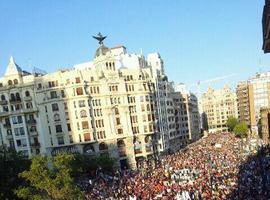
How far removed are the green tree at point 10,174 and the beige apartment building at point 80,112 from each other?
30.4 m

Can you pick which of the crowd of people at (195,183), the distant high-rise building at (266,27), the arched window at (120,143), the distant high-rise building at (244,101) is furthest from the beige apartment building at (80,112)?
the distant high-rise building at (244,101)

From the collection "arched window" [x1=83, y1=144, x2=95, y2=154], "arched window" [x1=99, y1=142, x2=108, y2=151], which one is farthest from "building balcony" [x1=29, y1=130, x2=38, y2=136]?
"arched window" [x1=99, y1=142, x2=108, y2=151]

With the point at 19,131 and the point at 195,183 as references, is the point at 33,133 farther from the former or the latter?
the point at 195,183

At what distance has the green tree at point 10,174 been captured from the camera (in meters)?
32.6

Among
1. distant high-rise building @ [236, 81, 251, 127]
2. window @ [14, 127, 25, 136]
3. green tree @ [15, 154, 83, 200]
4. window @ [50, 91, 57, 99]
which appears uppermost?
window @ [50, 91, 57, 99]

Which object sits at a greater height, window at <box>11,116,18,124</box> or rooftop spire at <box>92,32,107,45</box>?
rooftop spire at <box>92,32,107,45</box>

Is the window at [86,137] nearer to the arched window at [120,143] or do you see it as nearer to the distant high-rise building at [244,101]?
the arched window at [120,143]

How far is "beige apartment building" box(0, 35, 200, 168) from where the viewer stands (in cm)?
7238

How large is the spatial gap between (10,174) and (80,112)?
36824mm

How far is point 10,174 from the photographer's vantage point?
3575 cm

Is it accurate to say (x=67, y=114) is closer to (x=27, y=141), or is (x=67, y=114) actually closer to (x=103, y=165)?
(x=27, y=141)

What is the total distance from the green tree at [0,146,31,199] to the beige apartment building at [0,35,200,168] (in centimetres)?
3042

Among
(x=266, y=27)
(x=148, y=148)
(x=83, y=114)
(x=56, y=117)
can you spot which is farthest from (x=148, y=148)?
(x=266, y=27)

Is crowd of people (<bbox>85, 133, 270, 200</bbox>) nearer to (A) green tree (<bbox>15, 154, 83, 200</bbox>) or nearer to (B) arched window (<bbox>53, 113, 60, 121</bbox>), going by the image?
(A) green tree (<bbox>15, 154, 83, 200</bbox>)
